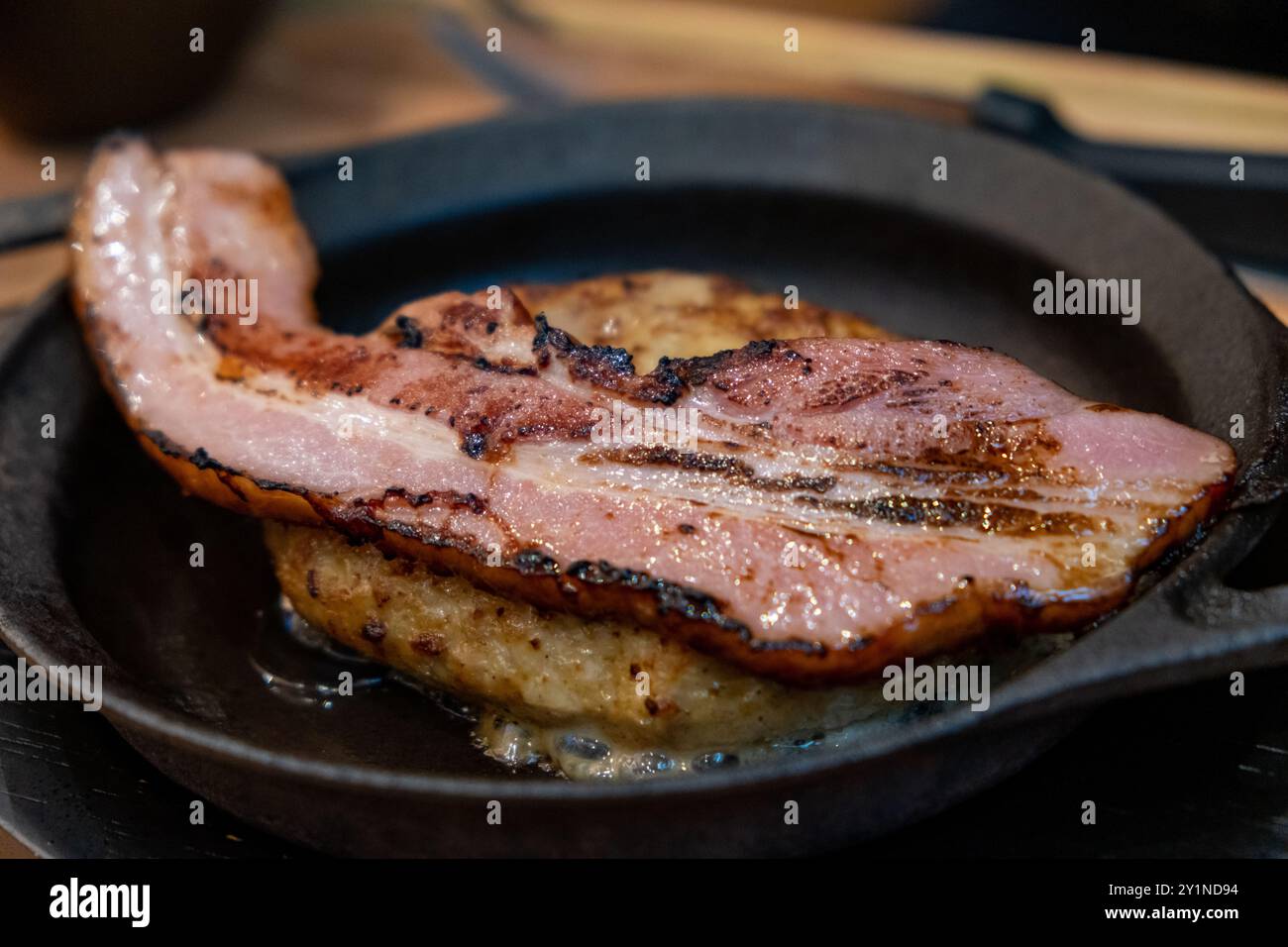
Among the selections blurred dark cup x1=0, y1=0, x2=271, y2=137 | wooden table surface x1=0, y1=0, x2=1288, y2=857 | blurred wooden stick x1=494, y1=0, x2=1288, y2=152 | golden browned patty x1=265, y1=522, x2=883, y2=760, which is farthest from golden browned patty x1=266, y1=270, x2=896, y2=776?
blurred wooden stick x1=494, y1=0, x2=1288, y2=152

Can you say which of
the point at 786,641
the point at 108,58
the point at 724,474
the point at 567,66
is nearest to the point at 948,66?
the point at 567,66

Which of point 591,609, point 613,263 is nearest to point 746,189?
point 613,263

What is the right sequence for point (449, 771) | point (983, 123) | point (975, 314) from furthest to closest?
point (983, 123)
point (975, 314)
point (449, 771)

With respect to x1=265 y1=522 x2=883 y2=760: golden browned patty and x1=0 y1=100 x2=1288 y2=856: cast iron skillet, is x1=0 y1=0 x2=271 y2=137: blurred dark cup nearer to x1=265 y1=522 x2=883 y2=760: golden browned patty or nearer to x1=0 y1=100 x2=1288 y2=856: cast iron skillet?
x1=0 y1=100 x2=1288 y2=856: cast iron skillet

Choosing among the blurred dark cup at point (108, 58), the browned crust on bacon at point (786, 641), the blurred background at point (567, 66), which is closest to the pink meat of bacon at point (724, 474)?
the browned crust on bacon at point (786, 641)

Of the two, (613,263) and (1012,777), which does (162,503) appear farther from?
(1012,777)

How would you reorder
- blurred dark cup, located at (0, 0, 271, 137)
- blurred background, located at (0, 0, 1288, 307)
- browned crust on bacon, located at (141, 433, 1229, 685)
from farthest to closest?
blurred background, located at (0, 0, 1288, 307), blurred dark cup, located at (0, 0, 271, 137), browned crust on bacon, located at (141, 433, 1229, 685)

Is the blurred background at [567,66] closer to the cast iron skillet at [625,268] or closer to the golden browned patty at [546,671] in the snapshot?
the cast iron skillet at [625,268]
